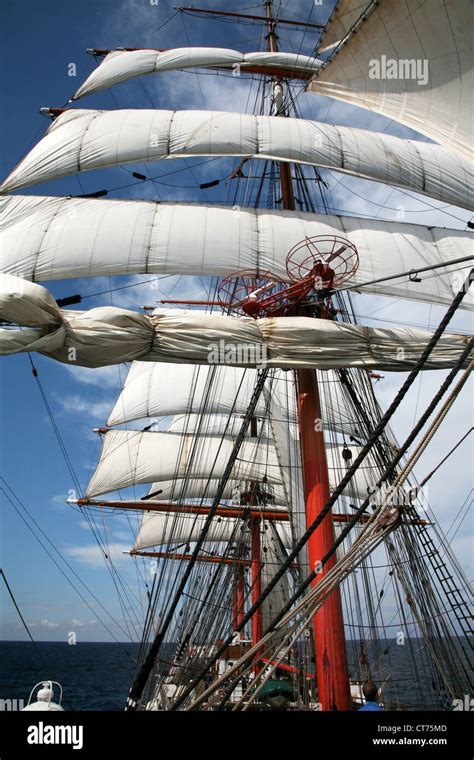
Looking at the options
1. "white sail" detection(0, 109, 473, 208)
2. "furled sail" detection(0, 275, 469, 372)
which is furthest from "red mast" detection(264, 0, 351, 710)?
"white sail" detection(0, 109, 473, 208)

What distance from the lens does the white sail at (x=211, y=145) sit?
13.3 meters

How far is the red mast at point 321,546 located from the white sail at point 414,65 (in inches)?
160

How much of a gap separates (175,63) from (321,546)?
1617 centimetres

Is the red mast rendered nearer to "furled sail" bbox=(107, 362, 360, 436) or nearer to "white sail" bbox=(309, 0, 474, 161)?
"white sail" bbox=(309, 0, 474, 161)

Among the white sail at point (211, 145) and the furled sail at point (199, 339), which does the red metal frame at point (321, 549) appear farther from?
the white sail at point (211, 145)

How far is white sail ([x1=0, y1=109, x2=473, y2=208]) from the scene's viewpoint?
43.5 feet

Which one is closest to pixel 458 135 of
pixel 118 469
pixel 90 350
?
pixel 90 350

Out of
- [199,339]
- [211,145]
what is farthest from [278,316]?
[211,145]

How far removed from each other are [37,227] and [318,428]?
822 cm

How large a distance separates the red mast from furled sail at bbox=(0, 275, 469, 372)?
166 cm

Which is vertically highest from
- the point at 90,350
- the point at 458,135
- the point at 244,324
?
the point at 458,135

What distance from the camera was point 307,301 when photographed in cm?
820
